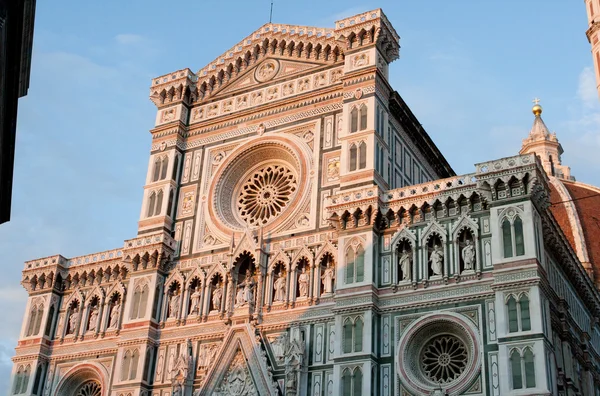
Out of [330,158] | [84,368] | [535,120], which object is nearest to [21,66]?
[330,158]

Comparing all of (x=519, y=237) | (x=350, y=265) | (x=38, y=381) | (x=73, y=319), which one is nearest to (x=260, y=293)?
(x=350, y=265)

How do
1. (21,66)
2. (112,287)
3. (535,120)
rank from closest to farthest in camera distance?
(21,66) → (112,287) → (535,120)

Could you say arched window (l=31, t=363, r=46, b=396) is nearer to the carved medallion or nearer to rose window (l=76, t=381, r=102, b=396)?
rose window (l=76, t=381, r=102, b=396)

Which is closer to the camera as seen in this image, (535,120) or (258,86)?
(258,86)

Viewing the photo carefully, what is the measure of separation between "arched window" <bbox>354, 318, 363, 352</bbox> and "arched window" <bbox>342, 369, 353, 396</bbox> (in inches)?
27.9

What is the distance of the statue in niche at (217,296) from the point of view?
1098 inches

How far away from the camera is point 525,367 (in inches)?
846

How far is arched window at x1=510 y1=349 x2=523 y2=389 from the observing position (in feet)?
70.3

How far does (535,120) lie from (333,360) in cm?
4122

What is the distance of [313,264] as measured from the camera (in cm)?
2669

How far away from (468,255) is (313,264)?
515 centimetres

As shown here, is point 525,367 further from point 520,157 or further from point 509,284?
point 520,157

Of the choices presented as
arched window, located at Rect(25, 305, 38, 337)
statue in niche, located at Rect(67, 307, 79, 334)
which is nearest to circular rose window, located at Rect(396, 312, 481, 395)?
statue in niche, located at Rect(67, 307, 79, 334)

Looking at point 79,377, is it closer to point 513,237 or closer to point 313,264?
point 313,264
